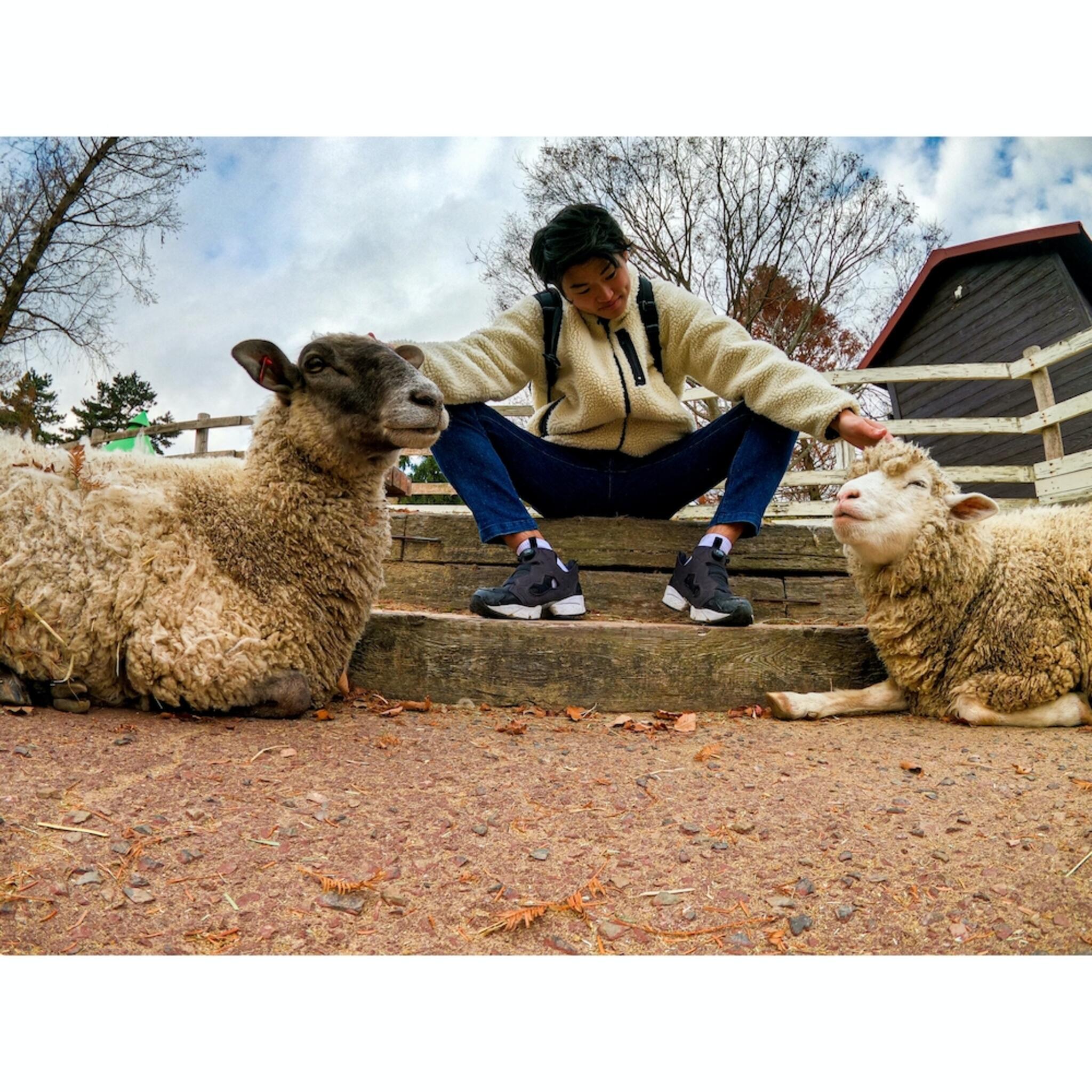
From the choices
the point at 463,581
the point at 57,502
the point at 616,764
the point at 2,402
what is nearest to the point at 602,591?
the point at 463,581

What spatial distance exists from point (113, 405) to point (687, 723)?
6.95 ft

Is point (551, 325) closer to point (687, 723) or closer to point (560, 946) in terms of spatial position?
point (687, 723)

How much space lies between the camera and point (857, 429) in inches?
97.9

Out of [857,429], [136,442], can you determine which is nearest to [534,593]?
[857,429]

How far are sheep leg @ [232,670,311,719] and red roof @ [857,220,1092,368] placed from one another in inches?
227

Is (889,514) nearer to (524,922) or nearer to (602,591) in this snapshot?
(602,591)

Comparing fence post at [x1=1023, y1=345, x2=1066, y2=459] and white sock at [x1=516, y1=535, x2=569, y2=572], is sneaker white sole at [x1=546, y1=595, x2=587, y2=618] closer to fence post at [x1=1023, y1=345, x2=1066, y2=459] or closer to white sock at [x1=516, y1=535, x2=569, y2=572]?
white sock at [x1=516, y1=535, x2=569, y2=572]

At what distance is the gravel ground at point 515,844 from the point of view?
112 cm

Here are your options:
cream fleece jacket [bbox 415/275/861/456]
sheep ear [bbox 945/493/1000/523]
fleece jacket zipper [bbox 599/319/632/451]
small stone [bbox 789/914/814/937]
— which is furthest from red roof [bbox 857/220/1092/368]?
small stone [bbox 789/914/814/937]

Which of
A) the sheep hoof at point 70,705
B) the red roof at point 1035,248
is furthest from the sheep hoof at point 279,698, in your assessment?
the red roof at point 1035,248

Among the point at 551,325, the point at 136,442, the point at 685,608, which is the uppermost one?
the point at 551,325

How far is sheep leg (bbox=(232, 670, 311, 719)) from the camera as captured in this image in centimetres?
202

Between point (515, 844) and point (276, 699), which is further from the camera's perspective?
point (276, 699)

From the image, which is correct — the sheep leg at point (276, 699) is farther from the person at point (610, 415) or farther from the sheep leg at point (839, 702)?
the sheep leg at point (839, 702)
